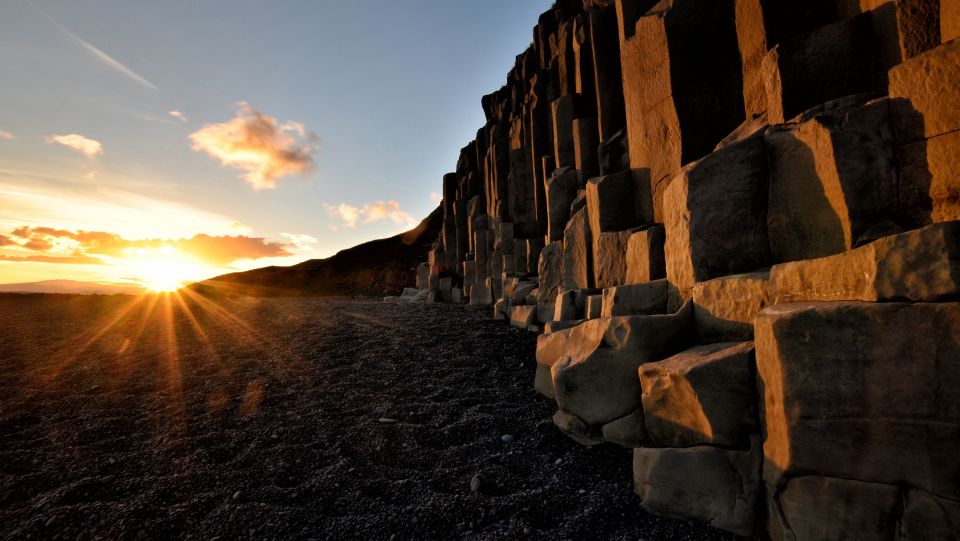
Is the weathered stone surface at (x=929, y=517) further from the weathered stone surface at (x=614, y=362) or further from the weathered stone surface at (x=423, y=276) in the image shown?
the weathered stone surface at (x=423, y=276)

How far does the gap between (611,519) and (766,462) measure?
764 millimetres

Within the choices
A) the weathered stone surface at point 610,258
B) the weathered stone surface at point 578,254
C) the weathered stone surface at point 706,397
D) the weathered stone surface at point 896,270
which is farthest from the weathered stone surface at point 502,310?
the weathered stone surface at point 896,270

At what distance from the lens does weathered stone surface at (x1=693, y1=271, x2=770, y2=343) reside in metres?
2.43

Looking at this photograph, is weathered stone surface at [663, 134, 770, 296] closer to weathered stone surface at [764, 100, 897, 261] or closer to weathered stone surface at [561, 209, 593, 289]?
weathered stone surface at [764, 100, 897, 261]

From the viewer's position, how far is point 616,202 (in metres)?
4.61

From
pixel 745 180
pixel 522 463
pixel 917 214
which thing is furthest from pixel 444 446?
pixel 917 214

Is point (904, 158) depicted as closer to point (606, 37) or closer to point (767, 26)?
point (767, 26)

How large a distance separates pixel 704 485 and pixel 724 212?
1.64 m

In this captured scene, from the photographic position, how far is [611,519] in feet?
7.28

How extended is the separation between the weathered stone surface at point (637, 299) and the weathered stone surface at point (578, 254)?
130 centimetres

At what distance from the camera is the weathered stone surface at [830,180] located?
2.25 metres

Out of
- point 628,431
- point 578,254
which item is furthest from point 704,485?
point 578,254

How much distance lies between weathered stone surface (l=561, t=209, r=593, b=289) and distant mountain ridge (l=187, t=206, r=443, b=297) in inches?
885

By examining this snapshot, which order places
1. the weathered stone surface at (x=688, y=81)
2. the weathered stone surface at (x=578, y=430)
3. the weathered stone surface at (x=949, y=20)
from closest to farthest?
the weathered stone surface at (x=949, y=20) → the weathered stone surface at (x=578, y=430) → the weathered stone surface at (x=688, y=81)
